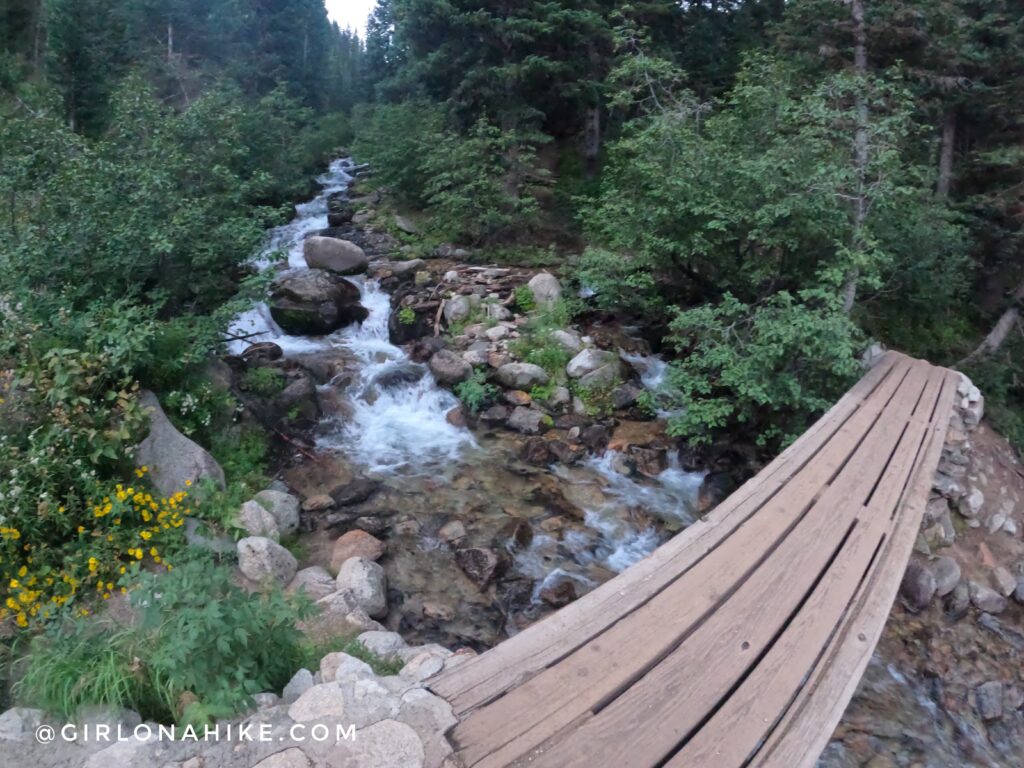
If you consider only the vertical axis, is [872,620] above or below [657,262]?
below

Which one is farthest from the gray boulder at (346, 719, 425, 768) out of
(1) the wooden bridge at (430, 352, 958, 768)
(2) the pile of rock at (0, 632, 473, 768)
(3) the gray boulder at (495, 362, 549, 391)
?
(3) the gray boulder at (495, 362, 549, 391)

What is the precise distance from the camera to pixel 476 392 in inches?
352

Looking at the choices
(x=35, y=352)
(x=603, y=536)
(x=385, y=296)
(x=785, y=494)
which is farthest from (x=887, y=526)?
(x=385, y=296)

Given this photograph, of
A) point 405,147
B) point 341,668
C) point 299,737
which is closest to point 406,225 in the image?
point 405,147

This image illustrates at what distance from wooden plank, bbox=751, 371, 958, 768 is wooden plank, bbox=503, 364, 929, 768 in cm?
26

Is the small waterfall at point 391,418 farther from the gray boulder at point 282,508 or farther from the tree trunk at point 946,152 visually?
the tree trunk at point 946,152

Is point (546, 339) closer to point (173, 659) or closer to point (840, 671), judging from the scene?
point (840, 671)

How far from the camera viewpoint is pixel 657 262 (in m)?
9.48

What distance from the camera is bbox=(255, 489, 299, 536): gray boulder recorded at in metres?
5.87

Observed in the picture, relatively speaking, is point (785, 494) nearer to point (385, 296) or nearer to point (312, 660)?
point (312, 660)

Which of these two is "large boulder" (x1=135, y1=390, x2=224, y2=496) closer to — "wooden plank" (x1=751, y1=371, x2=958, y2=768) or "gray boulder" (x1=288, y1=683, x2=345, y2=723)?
"gray boulder" (x1=288, y1=683, x2=345, y2=723)

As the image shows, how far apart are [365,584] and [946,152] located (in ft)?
43.6

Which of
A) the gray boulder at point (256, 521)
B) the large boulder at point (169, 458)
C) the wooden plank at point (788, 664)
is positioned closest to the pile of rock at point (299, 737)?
the wooden plank at point (788, 664)

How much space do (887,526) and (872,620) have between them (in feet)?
4.05
